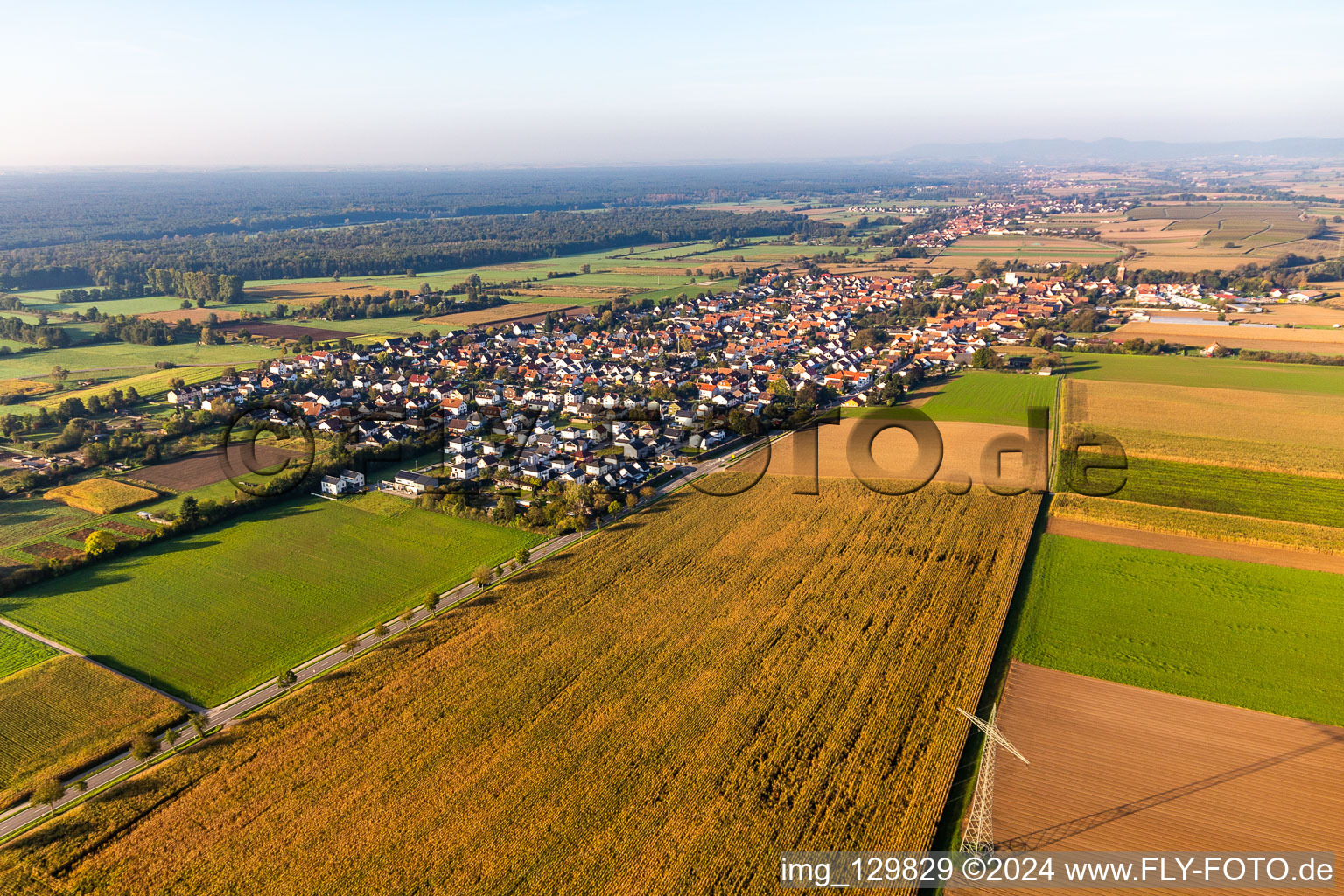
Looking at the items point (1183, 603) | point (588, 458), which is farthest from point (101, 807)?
point (1183, 603)

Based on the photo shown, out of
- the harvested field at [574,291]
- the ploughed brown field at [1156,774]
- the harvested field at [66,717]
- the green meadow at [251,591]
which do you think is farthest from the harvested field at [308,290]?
the ploughed brown field at [1156,774]

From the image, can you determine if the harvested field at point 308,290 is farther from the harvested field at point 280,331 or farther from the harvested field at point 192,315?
the harvested field at point 280,331

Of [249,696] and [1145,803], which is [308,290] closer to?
[249,696]

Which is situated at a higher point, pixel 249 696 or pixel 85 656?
pixel 85 656

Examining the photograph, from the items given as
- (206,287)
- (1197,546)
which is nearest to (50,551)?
(1197,546)

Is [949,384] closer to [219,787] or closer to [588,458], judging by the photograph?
[588,458]

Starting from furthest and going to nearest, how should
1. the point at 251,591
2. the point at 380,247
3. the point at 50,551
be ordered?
the point at 380,247 < the point at 50,551 < the point at 251,591
